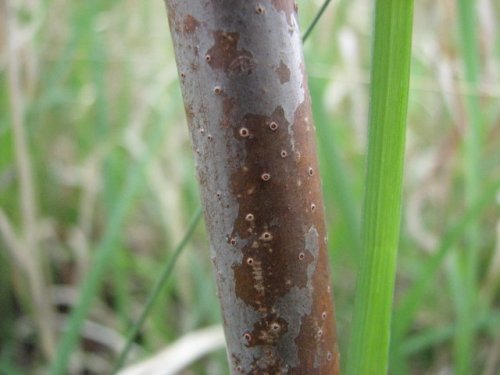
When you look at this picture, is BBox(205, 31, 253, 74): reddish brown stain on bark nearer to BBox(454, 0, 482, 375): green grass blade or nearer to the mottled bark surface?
the mottled bark surface

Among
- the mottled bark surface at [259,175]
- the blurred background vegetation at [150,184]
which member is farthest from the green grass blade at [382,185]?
the blurred background vegetation at [150,184]

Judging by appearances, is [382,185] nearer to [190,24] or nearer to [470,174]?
[190,24]

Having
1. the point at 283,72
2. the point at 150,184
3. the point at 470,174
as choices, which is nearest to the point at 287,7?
the point at 283,72

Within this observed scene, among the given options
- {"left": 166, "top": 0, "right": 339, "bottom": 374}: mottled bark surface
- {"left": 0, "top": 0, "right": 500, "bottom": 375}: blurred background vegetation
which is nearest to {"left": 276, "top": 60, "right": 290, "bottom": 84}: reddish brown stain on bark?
{"left": 166, "top": 0, "right": 339, "bottom": 374}: mottled bark surface

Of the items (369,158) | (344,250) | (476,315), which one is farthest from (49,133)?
(369,158)

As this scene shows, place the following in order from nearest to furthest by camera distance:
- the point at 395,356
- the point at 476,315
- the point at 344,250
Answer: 1. the point at 395,356
2. the point at 476,315
3. the point at 344,250

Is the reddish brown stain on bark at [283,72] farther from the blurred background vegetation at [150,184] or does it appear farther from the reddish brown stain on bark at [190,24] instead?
the blurred background vegetation at [150,184]

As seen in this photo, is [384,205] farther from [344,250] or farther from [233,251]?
[344,250]
